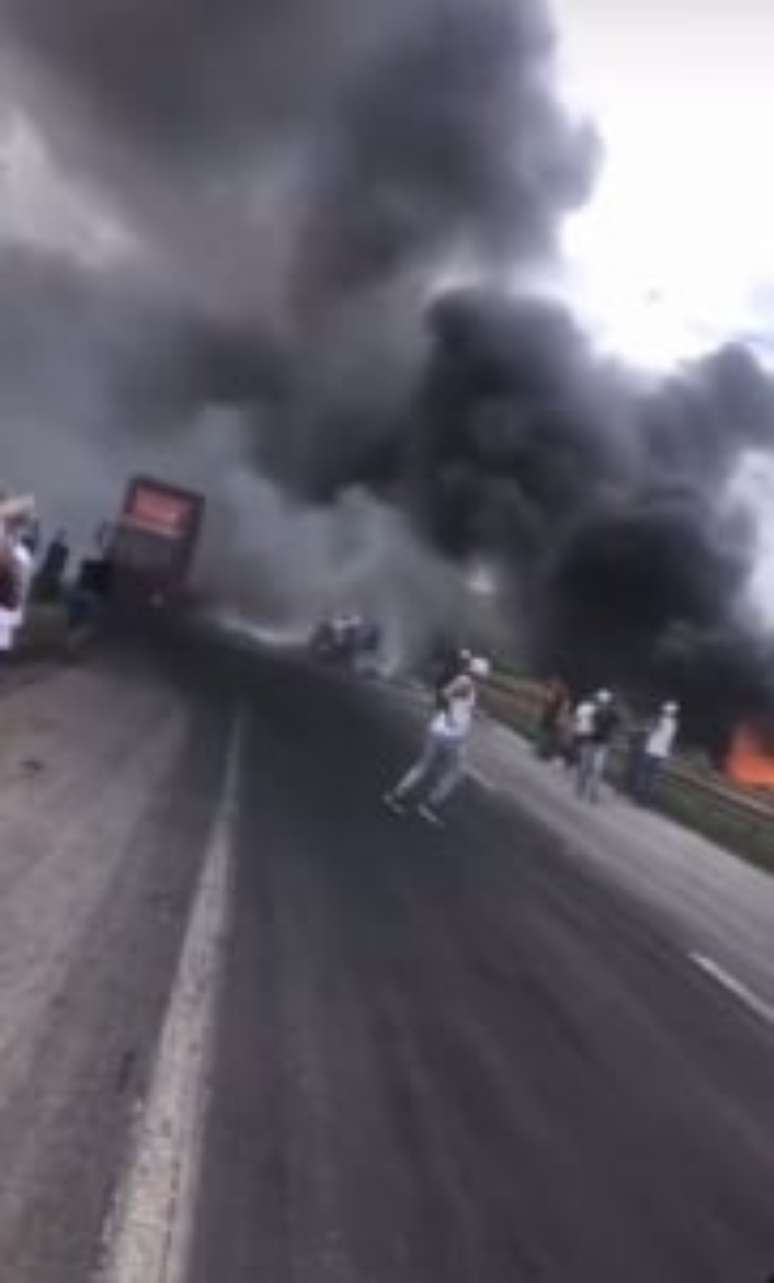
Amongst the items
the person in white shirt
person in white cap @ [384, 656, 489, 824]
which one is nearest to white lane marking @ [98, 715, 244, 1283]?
the person in white shirt

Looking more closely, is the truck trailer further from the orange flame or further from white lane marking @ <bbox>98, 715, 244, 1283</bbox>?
white lane marking @ <bbox>98, 715, 244, 1283</bbox>

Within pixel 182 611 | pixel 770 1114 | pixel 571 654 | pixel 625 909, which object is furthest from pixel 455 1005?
pixel 182 611

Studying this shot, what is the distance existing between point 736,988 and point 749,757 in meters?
30.7

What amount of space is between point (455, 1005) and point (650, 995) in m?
2.08

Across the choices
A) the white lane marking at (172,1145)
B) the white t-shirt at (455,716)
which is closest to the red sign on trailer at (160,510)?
the white t-shirt at (455,716)

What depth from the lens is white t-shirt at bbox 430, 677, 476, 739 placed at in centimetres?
1953

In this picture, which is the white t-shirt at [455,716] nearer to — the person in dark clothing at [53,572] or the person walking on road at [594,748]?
the person walking on road at [594,748]

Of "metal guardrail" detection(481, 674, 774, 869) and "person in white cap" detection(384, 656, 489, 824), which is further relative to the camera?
"metal guardrail" detection(481, 674, 774, 869)

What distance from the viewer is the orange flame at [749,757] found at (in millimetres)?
40750

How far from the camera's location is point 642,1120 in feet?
23.7

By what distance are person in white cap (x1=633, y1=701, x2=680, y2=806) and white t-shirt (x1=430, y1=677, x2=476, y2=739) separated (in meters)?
8.08

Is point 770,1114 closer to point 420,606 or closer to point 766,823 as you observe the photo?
point 766,823

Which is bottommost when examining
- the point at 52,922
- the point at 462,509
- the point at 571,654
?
the point at 52,922

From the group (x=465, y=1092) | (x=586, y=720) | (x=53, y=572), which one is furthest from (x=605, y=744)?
(x=465, y=1092)
